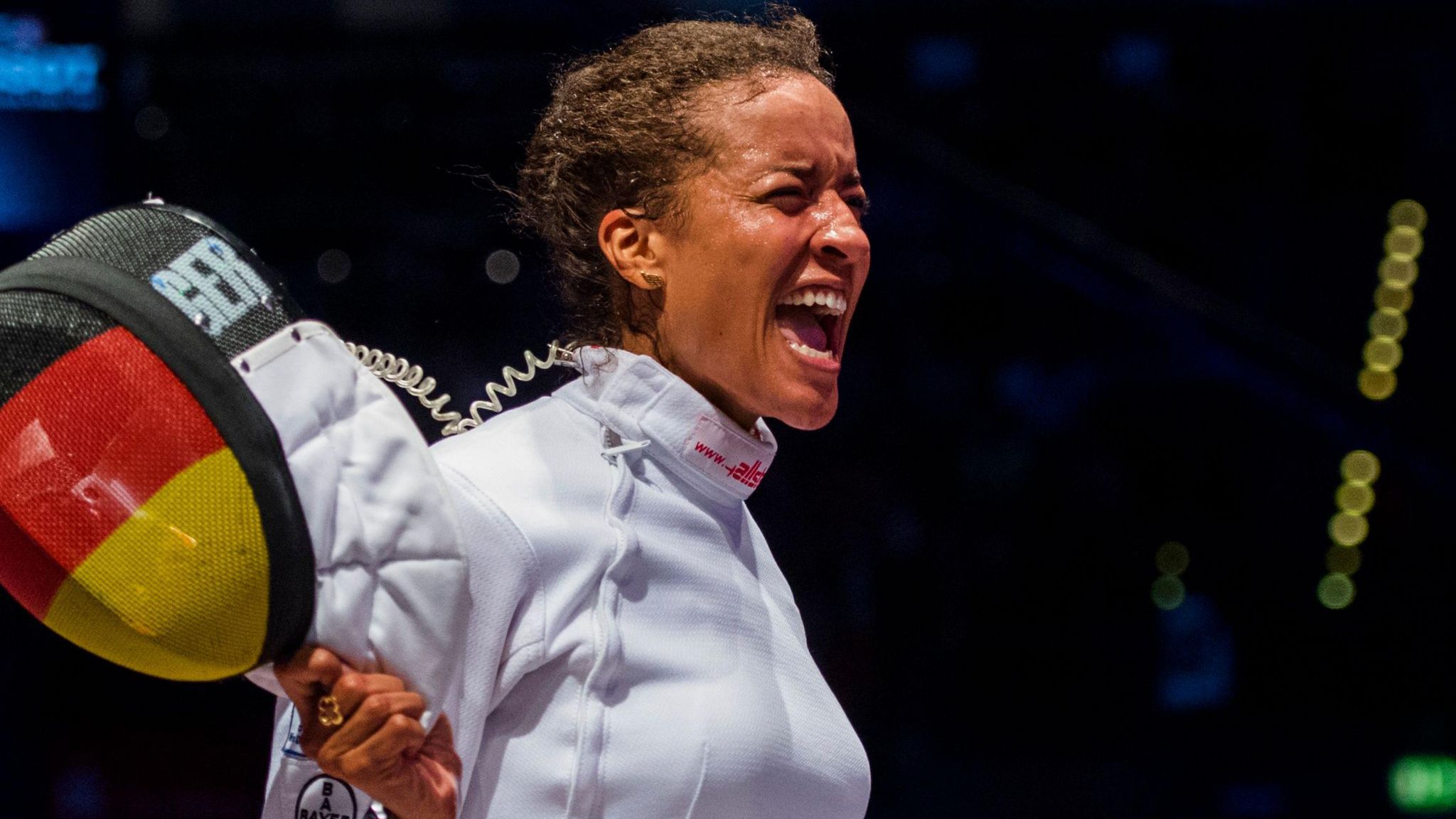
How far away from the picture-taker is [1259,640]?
292 centimetres

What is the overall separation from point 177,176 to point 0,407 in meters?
1.84

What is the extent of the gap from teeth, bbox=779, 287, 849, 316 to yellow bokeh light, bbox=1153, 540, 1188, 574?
1813 millimetres

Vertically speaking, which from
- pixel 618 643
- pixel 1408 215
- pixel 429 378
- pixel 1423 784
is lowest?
pixel 1423 784

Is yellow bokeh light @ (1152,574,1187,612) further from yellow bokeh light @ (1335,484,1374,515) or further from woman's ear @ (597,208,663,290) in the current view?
woman's ear @ (597,208,663,290)

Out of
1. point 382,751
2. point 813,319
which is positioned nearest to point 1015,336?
point 813,319

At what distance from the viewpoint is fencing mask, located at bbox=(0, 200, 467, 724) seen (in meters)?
0.78

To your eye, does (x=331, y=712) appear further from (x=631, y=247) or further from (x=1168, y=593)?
(x=1168, y=593)

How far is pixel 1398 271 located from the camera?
3.16m

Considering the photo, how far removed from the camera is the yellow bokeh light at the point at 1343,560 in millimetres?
3020

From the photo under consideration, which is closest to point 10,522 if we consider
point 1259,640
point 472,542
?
point 472,542

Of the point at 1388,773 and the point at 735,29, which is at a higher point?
the point at 735,29

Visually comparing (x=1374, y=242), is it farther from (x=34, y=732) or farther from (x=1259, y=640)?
(x=34, y=732)

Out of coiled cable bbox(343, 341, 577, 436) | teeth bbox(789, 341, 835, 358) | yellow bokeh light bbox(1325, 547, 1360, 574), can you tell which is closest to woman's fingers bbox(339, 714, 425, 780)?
coiled cable bbox(343, 341, 577, 436)

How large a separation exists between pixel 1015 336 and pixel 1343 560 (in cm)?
89
